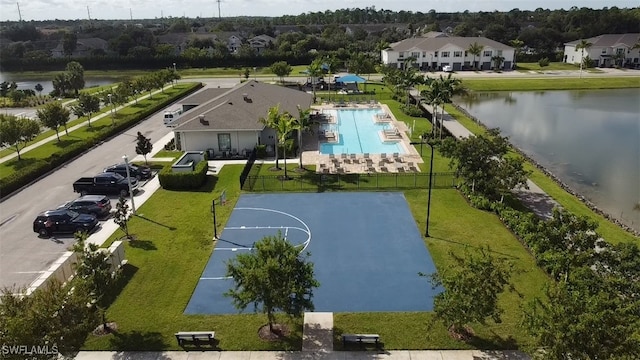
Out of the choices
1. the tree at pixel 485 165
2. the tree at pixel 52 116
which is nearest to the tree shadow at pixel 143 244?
the tree at pixel 485 165

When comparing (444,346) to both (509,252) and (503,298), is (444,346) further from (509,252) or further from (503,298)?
(509,252)

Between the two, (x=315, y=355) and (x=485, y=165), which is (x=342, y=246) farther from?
(x=485, y=165)

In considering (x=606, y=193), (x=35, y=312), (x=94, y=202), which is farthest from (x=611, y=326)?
(x=94, y=202)

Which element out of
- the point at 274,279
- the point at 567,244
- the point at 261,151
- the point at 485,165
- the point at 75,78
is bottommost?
the point at 261,151

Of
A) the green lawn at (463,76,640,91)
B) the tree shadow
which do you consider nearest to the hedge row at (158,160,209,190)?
the tree shadow

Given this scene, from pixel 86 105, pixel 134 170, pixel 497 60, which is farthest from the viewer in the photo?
pixel 497 60

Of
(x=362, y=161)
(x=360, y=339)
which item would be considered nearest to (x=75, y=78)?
(x=362, y=161)
